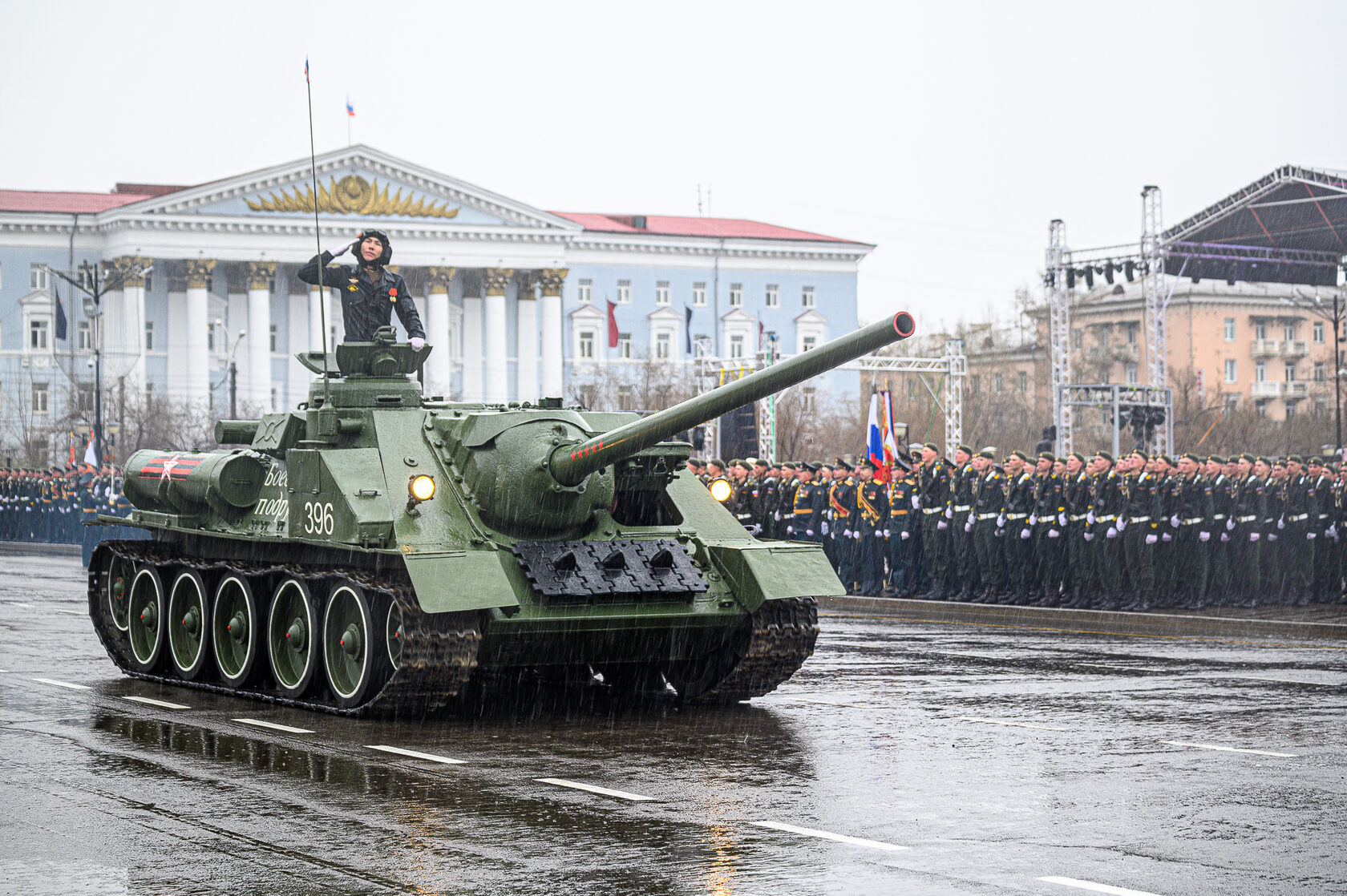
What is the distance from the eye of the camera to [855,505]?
77.7 ft

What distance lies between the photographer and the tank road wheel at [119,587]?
14930mm

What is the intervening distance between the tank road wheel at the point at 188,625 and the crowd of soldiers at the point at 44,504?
2713 centimetres

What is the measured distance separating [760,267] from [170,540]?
255ft

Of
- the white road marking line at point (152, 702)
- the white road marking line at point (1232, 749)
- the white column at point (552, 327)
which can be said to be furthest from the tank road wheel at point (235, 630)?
the white column at point (552, 327)

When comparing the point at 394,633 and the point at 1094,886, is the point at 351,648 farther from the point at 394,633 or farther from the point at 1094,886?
the point at 1094,886

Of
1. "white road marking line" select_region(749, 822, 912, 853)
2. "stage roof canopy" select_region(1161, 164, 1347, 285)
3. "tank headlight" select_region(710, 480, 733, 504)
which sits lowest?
"white road marking line" select_region(749, 822, 912, 853)

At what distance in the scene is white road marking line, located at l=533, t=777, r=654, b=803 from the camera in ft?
29.2

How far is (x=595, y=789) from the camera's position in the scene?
29.9 feet

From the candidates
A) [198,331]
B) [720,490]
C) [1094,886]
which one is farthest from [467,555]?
[198,331]

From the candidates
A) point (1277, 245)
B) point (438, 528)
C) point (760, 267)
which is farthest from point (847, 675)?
point (760, 267)

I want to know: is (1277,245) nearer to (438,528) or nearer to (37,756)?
(438,528)

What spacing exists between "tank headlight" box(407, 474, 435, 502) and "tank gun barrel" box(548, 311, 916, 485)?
0.74 meters

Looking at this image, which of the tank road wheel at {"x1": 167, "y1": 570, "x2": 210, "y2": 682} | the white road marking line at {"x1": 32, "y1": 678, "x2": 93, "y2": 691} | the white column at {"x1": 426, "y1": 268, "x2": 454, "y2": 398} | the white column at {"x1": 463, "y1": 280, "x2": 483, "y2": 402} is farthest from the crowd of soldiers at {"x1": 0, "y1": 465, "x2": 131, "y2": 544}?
the white column at {"x1": 463, "y1": 280, "x2": 483, "y2": 402}

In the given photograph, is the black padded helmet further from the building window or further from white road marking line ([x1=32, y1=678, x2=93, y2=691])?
the building window
